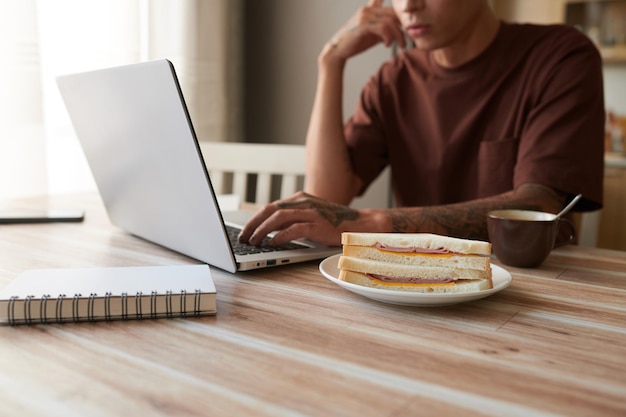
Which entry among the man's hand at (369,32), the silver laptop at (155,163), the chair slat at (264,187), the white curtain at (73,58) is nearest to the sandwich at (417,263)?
the silver laptop at (155,163)

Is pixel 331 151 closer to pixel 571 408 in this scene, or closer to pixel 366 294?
pixel 366 294

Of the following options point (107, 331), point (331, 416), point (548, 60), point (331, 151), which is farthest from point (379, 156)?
point (331, 416)

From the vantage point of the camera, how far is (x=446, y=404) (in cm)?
46

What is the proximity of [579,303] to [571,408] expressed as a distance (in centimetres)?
30

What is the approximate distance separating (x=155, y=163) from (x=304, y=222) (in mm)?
243

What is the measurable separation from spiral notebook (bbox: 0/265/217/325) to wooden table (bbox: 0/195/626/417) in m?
0.01

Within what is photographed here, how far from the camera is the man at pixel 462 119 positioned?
1.22 meters

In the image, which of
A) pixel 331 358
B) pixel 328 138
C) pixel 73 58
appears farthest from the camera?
pixel 73 58

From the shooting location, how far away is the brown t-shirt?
126cm

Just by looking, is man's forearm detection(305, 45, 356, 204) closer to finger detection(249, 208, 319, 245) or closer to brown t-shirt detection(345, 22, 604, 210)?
brown t-shirt detection(345, 22, 604, 210)

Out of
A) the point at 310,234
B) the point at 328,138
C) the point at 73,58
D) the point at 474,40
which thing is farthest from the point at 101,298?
the point at 73,58

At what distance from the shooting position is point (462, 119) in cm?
153

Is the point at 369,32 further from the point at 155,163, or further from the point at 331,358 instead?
the point at 331,358

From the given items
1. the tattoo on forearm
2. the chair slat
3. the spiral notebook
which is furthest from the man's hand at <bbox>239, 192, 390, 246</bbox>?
the chair slat
